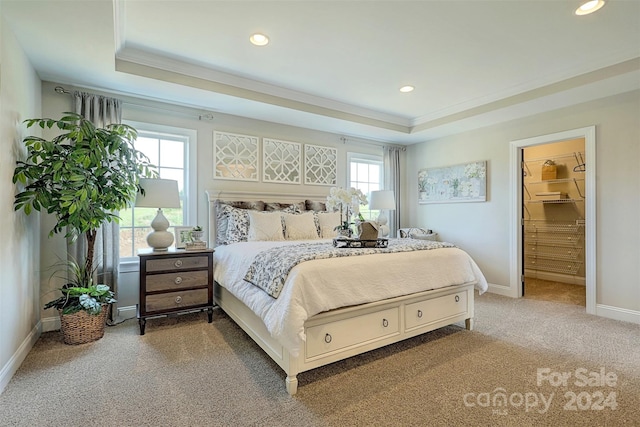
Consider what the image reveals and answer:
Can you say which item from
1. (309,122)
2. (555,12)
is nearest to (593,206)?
(555,12)

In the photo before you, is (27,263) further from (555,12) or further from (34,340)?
(555,12)

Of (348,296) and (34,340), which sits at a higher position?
(348,296)

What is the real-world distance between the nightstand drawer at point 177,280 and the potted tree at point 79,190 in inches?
15.2

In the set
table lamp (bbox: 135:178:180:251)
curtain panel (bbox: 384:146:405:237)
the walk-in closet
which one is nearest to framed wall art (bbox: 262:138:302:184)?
table lamp (bbox: 135:178:180:251)

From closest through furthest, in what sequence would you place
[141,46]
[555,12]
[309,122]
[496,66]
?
[555,12] → [141,46] → [496,66] → [309,122]

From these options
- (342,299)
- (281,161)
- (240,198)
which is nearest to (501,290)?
(342,299)

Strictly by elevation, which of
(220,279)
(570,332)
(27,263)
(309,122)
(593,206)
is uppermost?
(309,122)

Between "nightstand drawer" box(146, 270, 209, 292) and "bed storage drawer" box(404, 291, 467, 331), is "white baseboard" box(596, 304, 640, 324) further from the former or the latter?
"nightstand drawer" box(146, 270, 209, 292)

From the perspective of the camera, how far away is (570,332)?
9.39 feet

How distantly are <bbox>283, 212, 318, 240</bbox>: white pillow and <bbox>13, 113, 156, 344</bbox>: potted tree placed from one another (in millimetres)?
1618

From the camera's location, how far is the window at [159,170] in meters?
3.49

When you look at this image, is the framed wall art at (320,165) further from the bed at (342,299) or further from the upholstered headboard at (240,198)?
the bed at (342,299)

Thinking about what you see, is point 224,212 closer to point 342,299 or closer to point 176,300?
point 176,300

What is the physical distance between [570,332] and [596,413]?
56.1 inches
